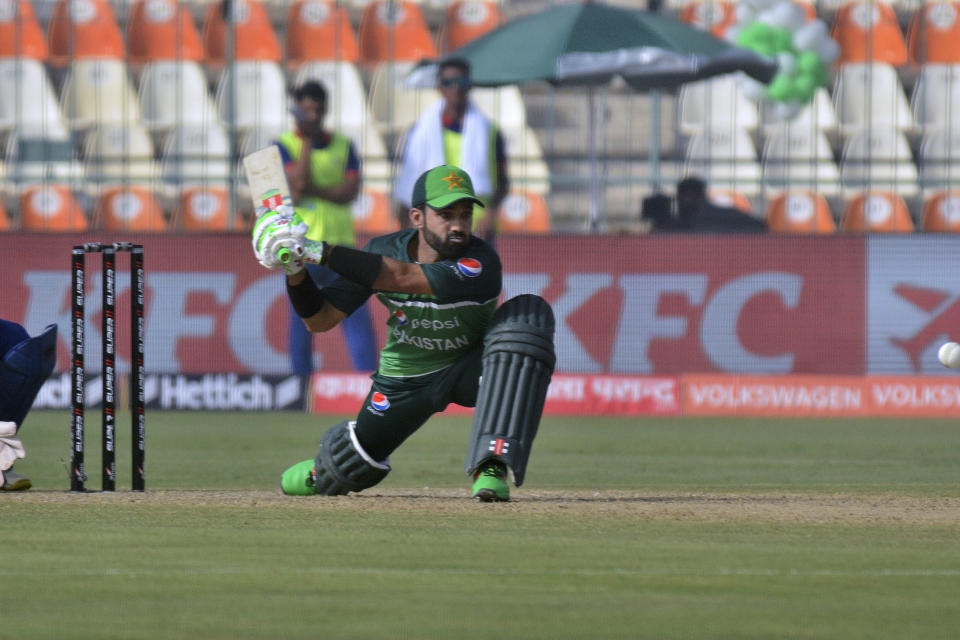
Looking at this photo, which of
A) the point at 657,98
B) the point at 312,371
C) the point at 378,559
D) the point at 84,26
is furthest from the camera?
the point at 84,26

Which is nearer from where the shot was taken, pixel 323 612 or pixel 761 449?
pixel 323 612

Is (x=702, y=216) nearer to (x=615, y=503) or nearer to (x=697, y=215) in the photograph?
(x=697, y=215)

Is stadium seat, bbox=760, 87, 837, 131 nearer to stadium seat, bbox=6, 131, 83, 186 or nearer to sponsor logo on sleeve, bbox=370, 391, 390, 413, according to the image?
stadium seat, bbox=6, 131, 83, 186

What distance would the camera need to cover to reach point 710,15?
21.1m

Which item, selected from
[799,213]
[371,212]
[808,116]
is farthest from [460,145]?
[808,116]

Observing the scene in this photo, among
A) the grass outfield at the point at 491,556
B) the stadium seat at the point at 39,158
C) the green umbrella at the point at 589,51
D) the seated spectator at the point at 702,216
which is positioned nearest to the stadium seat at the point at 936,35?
the green umbrella at the point at 589,51

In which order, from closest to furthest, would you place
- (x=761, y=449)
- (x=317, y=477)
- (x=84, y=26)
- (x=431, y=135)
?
(x=317, y=477) → (x=761, y=449) → (x=431, y=135) → (x=84, y=26)

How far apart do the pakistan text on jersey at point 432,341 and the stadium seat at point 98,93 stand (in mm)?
13158

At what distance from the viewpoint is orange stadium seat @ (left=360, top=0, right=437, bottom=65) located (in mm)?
20516

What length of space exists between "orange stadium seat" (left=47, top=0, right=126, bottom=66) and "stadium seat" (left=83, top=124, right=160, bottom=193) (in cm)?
113

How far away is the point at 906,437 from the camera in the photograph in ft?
41.8

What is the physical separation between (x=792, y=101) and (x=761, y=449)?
8.98 metres

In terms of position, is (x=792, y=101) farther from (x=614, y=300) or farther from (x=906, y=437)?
(x=906, y=437)

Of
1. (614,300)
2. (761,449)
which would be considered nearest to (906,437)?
(761,449)
